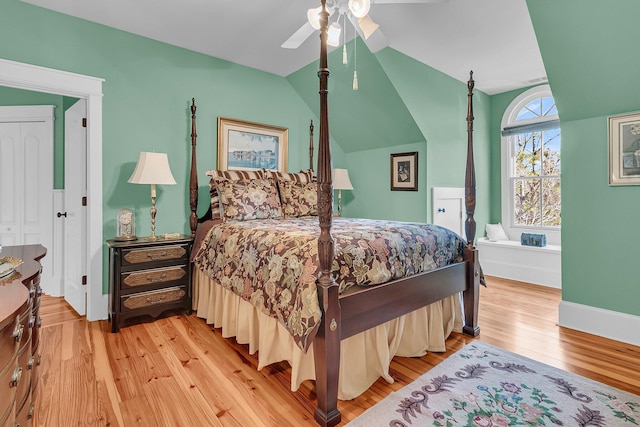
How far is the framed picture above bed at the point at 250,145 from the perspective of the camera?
3.70 metres

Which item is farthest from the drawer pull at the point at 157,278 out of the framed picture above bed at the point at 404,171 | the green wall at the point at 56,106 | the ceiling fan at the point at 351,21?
the framed picture above bed at the point at 404,171

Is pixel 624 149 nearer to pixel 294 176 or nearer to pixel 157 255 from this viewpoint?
pixel 294 176

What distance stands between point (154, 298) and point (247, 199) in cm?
121

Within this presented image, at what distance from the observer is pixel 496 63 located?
3.73m

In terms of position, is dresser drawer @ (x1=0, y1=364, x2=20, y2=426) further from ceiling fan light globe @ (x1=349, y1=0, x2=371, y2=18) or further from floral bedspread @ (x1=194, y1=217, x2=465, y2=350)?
ceiling fan light globe @ (x1=349, y1=0, x2=371, y2=18)

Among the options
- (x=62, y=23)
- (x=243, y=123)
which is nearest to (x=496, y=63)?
(x=243, y=123)

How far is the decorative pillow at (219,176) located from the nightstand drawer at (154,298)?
0.80m

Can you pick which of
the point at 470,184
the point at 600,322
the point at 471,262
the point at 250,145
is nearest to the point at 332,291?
the point at 471,262

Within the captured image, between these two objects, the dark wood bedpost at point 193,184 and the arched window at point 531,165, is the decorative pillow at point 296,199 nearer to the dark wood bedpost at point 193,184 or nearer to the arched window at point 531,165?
the dark wood bedpost at point 193,184

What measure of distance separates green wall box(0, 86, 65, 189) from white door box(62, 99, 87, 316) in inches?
7.8

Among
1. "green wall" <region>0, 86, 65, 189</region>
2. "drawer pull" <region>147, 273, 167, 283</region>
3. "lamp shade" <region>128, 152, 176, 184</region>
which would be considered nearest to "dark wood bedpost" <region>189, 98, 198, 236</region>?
"lamp shade" <region>128, 152, 176, 184</region>

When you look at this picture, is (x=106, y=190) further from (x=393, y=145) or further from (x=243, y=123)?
(x=393, y=145)

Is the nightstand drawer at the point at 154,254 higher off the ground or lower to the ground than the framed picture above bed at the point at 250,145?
lower

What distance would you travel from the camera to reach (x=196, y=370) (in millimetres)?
2055
